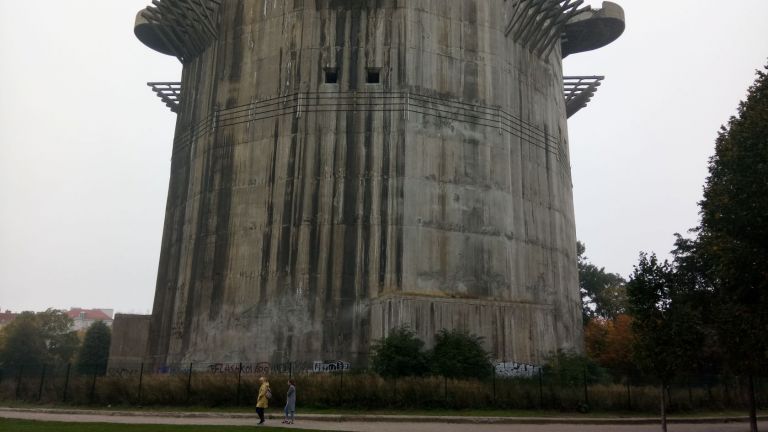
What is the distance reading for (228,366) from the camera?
3098cm

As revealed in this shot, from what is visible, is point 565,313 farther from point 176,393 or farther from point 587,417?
point 176,393

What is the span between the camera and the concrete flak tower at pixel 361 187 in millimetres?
30922

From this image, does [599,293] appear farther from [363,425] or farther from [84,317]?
[84,317]

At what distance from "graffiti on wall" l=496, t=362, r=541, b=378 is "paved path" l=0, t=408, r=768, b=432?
6.37 m

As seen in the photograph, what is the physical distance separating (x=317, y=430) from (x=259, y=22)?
24.1 metres

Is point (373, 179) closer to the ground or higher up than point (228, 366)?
higher up

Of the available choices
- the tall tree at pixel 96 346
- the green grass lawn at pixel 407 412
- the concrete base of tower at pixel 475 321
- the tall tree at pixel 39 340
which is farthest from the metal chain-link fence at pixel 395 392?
the tall tree at pixel 39 340

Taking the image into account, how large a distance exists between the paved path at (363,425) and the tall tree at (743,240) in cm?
368

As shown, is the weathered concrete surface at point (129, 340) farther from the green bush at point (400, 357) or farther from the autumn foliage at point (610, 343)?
the autumn foliage at point (610, 343)

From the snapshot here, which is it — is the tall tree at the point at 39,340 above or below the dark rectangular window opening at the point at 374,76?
below

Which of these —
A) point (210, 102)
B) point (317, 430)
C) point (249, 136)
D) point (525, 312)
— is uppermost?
point (210, 102)

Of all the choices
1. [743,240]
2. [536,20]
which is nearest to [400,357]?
[743,240]

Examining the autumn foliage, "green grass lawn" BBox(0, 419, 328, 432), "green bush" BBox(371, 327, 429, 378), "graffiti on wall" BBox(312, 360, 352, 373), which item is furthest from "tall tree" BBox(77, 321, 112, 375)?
"green grass lawn" BBox(0, 419, 328, 432)

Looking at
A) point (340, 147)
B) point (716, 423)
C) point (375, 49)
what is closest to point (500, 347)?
point (716, 423)
